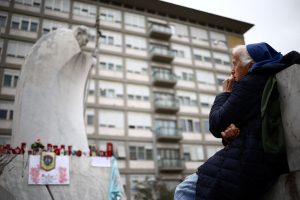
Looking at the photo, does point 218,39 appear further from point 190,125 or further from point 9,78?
point 9,78

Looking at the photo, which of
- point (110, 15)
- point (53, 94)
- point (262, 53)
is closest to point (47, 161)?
point (53, 94)

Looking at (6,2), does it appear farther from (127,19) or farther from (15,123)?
(15,123)

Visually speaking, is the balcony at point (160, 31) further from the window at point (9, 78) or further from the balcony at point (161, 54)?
the window at point (9, 78)

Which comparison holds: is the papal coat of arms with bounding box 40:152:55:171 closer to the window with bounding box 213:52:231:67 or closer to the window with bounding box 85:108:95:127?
the window with bounding box 85:108:95:127

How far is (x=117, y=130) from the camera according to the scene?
29859 mm

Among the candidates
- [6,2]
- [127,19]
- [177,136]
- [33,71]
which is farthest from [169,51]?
[33,71]

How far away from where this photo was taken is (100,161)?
8.83 metres

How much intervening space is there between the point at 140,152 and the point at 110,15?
14.6 metres

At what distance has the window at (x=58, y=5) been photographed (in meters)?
32.8

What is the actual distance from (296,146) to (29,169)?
6931 millimetres

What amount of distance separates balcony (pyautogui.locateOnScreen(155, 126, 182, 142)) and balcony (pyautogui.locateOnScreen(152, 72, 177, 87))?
472 centimetres

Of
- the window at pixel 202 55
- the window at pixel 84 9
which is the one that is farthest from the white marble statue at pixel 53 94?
the window at pixel 202 55

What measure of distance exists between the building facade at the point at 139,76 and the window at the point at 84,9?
0.10m

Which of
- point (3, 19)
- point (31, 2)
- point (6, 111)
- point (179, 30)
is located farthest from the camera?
point (179, 30)
